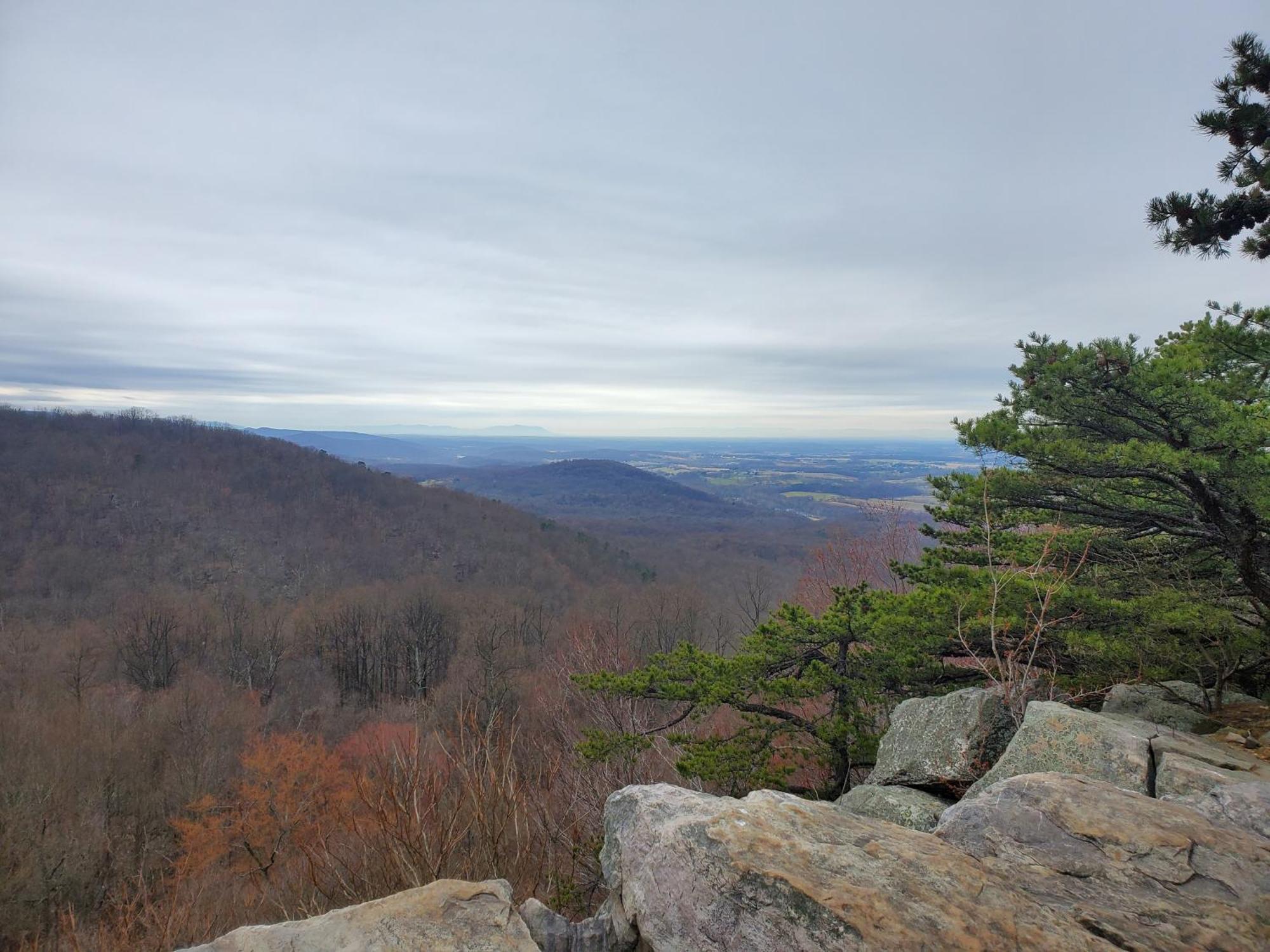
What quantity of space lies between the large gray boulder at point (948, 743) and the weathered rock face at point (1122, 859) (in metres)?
1.69

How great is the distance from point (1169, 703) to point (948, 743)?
115 inches

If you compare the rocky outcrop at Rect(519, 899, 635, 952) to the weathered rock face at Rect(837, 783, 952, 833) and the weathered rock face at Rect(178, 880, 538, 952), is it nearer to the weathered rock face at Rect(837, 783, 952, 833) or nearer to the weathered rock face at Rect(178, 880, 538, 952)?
the weathered rock face at Rect(178, 880, 538, 952)

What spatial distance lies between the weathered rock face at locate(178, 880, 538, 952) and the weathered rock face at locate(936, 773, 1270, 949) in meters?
2.95

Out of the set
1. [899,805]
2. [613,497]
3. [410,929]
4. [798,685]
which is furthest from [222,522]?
[613,497]

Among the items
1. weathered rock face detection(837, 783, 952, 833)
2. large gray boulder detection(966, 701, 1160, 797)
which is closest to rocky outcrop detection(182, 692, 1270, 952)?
large gray boulder detection(966, 701, 1160, 797)

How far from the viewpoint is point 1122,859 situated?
11.7 ft

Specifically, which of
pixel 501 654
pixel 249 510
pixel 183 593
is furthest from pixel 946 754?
pixel 249 510

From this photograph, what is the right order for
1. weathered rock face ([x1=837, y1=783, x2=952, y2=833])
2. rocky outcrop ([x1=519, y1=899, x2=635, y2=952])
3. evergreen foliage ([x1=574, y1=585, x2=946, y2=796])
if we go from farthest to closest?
evergreen foliage ([x1=574, y1=585, x2=946, y2=796]) < weathered rock face ([x1=837, y1=783, x2=952, y2=833]) < rocky outcrop ([x1=519, y1=899, x2=635, y2=952])

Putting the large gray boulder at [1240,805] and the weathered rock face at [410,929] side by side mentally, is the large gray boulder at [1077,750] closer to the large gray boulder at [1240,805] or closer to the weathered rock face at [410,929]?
the large gray boulder at [1240,805]

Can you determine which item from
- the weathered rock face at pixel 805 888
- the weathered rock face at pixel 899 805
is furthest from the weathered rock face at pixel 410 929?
the weathered rock face at pixel 899 805

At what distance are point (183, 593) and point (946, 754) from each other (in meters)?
72.3

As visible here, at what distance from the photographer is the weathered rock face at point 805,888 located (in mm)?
3021

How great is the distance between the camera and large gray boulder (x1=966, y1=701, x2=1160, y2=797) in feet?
15.4

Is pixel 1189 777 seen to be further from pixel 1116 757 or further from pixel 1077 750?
pixel 1077 750
